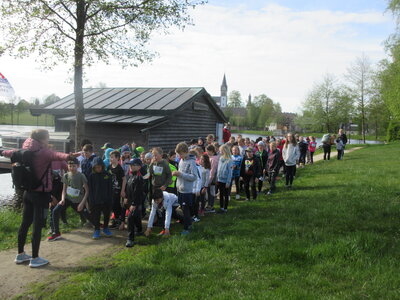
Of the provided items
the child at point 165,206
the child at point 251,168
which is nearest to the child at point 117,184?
the child at point 165,206

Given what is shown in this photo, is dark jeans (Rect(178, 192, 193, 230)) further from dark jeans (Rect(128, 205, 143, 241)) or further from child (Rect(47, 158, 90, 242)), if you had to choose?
child (Rect(47, 158, 90, 242))

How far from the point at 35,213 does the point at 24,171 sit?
0.70 meters

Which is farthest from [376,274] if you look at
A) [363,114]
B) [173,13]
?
[363,114]

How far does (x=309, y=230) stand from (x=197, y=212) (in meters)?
2.64

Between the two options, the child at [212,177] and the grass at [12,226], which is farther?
the child at [212,177]

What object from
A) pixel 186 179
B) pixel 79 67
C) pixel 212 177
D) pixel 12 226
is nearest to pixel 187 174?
pixel 186 179

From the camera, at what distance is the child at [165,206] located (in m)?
6.50

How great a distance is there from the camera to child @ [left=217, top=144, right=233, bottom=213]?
8.23 m

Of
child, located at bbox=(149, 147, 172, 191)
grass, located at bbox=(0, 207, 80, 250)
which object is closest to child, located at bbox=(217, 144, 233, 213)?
child, located at bbox=(149, 147, 172, 191)

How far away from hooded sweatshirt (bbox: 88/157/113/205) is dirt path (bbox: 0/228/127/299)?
781 mm

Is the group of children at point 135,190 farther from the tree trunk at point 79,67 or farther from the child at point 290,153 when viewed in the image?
the tree trunk at point 79,67

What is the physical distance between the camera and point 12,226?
7.89 m

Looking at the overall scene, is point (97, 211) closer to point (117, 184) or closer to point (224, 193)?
point (117, 184)

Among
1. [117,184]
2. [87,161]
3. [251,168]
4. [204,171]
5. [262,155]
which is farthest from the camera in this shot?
[262,155]
